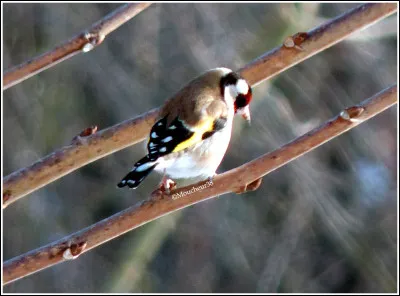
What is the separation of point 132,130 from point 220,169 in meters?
4.80

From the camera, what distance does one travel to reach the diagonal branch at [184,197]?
2023 millimetres

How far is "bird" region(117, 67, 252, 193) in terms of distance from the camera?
2.53 metres

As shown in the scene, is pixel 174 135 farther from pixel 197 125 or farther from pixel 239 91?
pixel 239 91

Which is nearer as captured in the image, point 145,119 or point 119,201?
point 145,119

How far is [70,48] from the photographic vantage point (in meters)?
2.20

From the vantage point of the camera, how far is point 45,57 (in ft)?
7.07

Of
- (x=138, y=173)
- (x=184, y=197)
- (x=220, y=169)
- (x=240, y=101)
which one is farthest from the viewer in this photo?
(x=220, y=169)

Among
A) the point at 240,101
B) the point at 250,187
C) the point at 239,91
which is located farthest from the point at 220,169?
the point at 250,187

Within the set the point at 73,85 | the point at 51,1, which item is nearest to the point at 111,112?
the point at 73,85

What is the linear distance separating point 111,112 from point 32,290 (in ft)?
6.03

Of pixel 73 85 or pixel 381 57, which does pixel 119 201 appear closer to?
pixel 73 85

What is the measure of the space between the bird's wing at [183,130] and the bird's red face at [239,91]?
6 centimetres

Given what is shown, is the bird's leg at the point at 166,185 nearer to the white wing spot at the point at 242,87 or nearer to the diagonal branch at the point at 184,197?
the diagonal branch at the point at 184,197

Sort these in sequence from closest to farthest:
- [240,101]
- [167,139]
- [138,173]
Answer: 1. [138,173]
2. [167,139]
3. [240,101]
